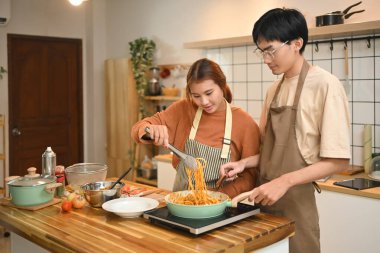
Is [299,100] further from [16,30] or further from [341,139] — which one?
[16,30]

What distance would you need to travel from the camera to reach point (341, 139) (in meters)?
1.70

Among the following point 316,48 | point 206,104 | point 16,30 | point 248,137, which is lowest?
point 248,137

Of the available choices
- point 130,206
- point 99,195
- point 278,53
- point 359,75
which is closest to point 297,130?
point 278,53

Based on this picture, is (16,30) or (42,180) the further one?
(16,30)

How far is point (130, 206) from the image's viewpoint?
1.86m

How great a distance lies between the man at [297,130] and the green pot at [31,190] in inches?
31.5

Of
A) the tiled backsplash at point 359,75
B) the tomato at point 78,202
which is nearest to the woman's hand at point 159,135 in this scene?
the tomato at point 78,202

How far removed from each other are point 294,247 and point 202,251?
0.66 meters

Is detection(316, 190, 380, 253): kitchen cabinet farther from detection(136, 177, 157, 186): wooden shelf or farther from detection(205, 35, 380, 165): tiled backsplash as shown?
detection(136, 177, 157, 186): wooden shelf

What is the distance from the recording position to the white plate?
1.74 m

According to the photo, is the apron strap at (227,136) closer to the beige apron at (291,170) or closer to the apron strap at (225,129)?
the apron strap at (225,129)

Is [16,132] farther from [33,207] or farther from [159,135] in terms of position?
[159,135]

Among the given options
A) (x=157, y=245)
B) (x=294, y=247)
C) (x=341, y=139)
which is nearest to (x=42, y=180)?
(x=157, y=245)

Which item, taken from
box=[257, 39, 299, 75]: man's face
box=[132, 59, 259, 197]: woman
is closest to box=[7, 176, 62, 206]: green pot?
box=[132, 59, 259, 197]: woman
